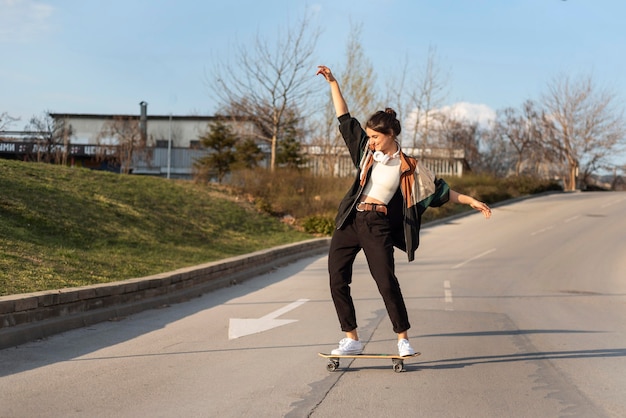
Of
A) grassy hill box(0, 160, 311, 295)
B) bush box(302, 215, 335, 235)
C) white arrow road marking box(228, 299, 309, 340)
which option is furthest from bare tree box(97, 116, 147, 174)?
white arrow road marking box(228, 299, 309, 340)

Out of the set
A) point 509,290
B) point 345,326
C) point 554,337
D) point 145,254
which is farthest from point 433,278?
point 345,326

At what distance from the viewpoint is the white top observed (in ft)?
20.9

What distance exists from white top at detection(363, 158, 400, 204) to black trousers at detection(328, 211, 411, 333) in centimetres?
17

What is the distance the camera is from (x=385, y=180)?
637 cm

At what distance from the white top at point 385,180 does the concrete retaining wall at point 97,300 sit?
3795 millimetres

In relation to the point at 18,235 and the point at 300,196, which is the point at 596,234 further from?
the point at 18,235

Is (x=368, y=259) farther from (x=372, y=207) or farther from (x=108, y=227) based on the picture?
(x=108, y=227)

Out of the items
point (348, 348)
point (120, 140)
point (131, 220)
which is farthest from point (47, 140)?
point (348, 348)

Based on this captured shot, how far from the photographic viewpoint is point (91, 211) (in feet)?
60.4

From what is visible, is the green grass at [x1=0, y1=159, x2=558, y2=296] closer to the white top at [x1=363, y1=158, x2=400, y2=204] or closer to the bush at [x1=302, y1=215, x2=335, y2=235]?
the bush at [x1=302, y1=215, x2=335, y2=235]

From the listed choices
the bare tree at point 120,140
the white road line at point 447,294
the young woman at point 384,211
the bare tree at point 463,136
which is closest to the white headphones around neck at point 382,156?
the young woman at point 384,211

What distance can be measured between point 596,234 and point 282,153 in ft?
53.1

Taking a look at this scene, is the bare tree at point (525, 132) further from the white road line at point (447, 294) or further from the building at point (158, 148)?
the white road line at point (447, 294)

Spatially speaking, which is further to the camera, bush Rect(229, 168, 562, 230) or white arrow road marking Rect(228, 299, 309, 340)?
bush Rect(229, 168, 562, 230)
